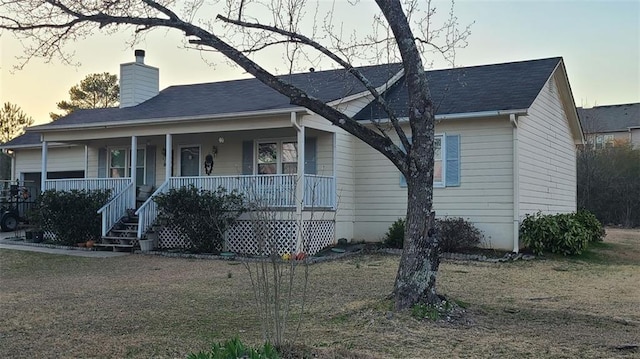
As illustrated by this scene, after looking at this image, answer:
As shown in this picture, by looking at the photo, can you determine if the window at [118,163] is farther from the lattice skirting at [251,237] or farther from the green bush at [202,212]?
the green bush at [202,212]

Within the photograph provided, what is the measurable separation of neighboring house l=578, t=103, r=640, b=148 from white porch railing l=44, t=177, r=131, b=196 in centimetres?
3464

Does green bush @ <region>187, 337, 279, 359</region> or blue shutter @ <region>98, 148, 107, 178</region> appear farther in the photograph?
blue shutter @ <region>98, 148, 107, 178</region>

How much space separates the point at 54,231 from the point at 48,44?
972 cm

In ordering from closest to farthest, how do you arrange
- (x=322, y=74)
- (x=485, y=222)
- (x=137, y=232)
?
(x=485, y=222)
(x=137, y=232)
(x=322, y=74)

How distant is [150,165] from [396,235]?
8471 mm

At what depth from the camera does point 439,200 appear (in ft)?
50.4

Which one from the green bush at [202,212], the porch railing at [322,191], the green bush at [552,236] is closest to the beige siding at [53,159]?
the green bush at [202,212]

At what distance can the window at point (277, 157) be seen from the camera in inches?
656

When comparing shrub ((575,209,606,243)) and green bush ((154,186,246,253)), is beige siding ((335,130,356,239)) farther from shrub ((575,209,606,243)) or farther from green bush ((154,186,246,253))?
shrub ((575,209,606,243))

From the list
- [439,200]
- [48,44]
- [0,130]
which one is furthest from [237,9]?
[0,130]

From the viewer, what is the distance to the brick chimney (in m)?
20.3

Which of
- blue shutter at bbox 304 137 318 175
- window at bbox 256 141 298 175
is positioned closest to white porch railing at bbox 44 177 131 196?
window at bbox 256 141 298 175

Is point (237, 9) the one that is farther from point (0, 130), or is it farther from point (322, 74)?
point (0, 130)

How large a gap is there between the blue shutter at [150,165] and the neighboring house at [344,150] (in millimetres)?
44
